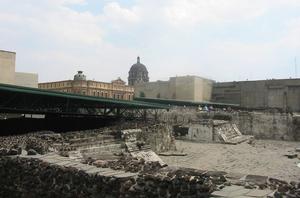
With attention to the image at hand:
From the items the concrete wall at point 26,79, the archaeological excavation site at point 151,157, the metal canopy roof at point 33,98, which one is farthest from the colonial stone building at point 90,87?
the metal canopy roof at point 33,98

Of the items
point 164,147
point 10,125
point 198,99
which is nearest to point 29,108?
point 10,125

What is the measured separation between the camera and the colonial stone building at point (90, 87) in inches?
2323

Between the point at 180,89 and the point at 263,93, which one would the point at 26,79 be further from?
the point at 263,93

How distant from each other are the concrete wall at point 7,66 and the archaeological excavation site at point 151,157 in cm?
1349

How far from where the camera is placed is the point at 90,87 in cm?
6050

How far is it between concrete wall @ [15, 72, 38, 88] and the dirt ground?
26.3 metres

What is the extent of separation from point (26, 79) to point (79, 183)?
43.8 m

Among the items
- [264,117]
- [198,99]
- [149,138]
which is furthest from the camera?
[198,99]

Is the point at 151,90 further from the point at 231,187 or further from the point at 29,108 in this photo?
the point at 231,187

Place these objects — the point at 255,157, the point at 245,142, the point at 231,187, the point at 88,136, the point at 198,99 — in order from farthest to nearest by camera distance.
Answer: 1. the point at 198,99
2. the point at 245,142
3. the point at 255,157
4. the point at 88,136
5. the point at 231,187

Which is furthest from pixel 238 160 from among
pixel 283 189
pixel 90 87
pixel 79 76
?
pixel 79 76

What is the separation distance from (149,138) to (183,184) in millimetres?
17390

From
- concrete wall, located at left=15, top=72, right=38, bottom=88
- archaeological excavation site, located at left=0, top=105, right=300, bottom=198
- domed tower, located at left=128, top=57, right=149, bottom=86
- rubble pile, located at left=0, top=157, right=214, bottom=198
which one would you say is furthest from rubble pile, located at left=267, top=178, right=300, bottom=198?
domed tower, located at left=128, top=57, right=149, bottom=86

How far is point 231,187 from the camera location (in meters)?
6.46
